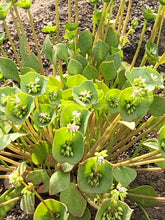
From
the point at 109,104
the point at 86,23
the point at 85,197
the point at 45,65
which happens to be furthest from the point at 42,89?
the point at 86,23

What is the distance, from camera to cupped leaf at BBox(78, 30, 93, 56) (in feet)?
3.65

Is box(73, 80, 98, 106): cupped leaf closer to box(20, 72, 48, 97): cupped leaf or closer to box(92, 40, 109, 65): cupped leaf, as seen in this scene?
box(20, 72, 48, 97): cupped leaf

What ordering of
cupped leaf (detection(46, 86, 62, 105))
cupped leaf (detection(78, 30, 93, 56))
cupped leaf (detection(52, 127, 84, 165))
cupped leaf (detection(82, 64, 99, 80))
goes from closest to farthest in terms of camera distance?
1. cupped leaf (detection(52, 127, 84, 165))
2. cupped leaf (detection(46, 86, 62, 105))
3. cupped leaf (detection(82, 64, 99, 80))
4. cupped leaf (detection(78, 30, 93, 56))

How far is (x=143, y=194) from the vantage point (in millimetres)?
1009

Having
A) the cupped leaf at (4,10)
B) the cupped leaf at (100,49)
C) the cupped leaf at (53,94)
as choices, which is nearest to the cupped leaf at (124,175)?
the cupped leaf at (53,94)

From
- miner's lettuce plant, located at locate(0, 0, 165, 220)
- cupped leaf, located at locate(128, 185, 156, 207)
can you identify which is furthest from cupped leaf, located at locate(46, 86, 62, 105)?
cupped leaf, located at locate(128, 185, 156, 207)

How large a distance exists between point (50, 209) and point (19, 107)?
Answer: 0.81ft

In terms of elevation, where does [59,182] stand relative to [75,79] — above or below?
below

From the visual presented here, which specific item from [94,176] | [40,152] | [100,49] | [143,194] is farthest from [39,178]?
[100,49]

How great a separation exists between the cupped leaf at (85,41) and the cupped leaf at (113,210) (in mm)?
501

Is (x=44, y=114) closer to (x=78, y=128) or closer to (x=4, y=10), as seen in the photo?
(x=78, y=128)

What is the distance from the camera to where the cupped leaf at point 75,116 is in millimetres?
809

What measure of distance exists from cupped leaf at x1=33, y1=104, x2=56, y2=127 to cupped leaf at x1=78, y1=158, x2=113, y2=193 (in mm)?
138

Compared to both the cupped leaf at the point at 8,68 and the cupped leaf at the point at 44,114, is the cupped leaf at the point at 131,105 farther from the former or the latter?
the cupped leaf at the point at 8,68
